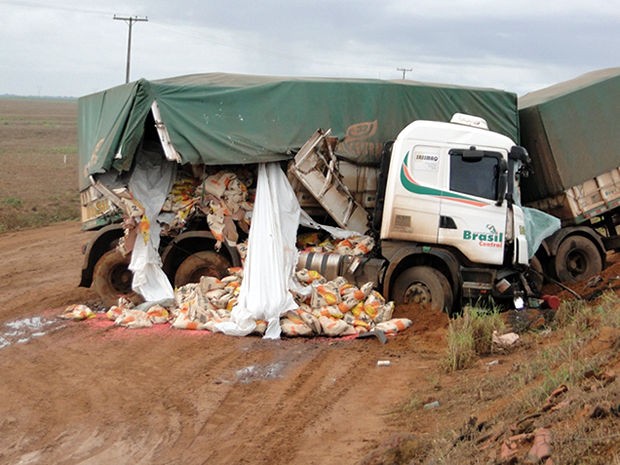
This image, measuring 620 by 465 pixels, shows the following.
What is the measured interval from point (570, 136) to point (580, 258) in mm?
1892

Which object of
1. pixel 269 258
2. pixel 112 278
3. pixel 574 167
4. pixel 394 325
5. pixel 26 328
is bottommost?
pixel 26 328

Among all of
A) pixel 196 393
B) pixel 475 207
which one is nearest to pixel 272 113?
pixel 475 207

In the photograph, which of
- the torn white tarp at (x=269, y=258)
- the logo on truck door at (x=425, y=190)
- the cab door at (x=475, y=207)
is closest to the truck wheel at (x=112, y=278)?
the torn white tarp at (x=269, y=258)

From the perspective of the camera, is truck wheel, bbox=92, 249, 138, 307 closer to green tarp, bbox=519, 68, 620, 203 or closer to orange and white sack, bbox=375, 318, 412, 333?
orange and white sack, bbox=375, 318, 412, 333

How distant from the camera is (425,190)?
12.2m

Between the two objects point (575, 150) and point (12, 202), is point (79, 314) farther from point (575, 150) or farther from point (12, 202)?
point (12, 202)

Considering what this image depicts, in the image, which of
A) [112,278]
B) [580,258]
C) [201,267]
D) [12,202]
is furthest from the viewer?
[12,202]

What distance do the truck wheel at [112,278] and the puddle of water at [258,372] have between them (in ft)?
12.3

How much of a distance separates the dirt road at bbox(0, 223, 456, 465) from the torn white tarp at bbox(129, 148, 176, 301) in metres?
0.92

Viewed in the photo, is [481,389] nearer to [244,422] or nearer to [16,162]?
[244,422]

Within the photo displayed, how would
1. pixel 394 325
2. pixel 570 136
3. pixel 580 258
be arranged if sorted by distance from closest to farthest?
pixel 394 325 → pixel 570 136 → pixel 580 258

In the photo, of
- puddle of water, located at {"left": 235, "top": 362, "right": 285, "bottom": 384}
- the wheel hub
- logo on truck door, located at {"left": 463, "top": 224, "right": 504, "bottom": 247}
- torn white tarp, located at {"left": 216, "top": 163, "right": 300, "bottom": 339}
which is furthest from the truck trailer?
puddle of water, located at {"left": 235, "top": 362, "right": 285, "bottom": 384}

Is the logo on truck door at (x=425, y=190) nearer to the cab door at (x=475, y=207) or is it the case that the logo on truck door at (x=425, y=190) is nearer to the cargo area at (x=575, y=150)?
the cab door at (x=475, y=207)

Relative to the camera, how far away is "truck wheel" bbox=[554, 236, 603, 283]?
13.9 meters
